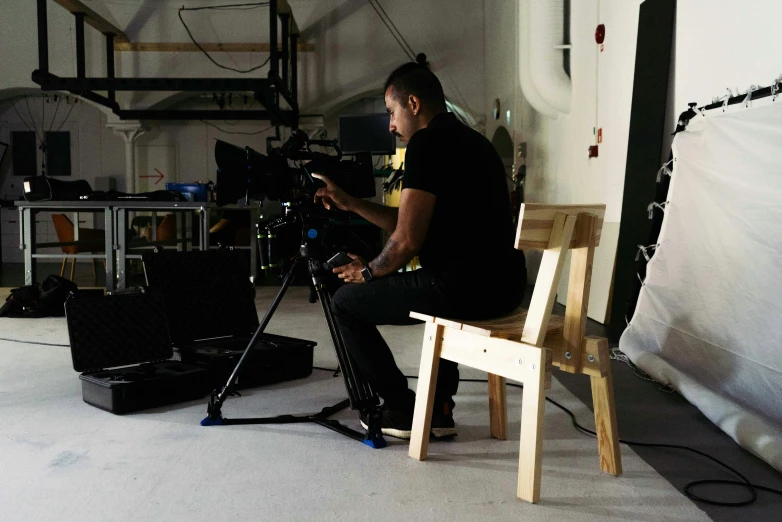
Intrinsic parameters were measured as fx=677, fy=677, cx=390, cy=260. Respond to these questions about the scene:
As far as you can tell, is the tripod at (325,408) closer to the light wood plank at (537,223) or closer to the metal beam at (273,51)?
the light wood plank at (537,223)

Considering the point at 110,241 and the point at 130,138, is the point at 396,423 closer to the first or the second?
the point at 110,241

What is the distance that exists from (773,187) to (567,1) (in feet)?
11.4

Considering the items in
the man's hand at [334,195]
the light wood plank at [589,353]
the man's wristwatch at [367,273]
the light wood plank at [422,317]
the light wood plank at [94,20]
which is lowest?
the light wood plank at [589,353]

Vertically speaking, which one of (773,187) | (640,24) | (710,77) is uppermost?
(640,24)

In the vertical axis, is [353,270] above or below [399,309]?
above

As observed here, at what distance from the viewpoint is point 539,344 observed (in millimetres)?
1734

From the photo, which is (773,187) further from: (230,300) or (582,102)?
(582,102)

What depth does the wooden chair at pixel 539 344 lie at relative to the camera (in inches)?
67.0

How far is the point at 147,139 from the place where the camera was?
10.5 meters

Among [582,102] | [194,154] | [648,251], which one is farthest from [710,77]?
[194,154]

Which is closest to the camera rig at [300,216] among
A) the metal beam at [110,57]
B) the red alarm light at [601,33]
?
the red alarm light at [601,33]

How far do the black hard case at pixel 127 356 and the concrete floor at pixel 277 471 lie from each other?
6 centimetres

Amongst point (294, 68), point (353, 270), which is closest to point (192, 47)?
point (294, 68)

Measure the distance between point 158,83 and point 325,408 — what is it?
17.7 feet
